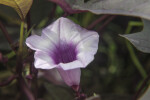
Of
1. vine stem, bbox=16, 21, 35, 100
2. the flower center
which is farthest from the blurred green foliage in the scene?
the flower center

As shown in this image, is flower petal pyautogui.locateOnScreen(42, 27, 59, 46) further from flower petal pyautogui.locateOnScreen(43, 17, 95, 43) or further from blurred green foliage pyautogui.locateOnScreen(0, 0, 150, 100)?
blurred green foliage pyautogui.locateOnScreen(0, 0, 150, 100)

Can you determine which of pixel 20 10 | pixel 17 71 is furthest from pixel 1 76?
pixel 20 10

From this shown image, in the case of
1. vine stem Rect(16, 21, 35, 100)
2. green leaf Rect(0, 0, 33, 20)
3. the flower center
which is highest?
green leaf Rect(0, 0, 33, 20)

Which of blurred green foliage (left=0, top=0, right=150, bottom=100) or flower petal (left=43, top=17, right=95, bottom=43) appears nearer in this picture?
flower petal (left=43, top=17, right=95, bottom=43)

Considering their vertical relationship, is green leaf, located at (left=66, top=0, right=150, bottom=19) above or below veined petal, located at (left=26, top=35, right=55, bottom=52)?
above

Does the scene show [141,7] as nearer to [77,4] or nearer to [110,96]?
[77,4]

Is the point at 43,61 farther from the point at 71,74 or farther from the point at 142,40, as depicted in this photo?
the point at 142,40
